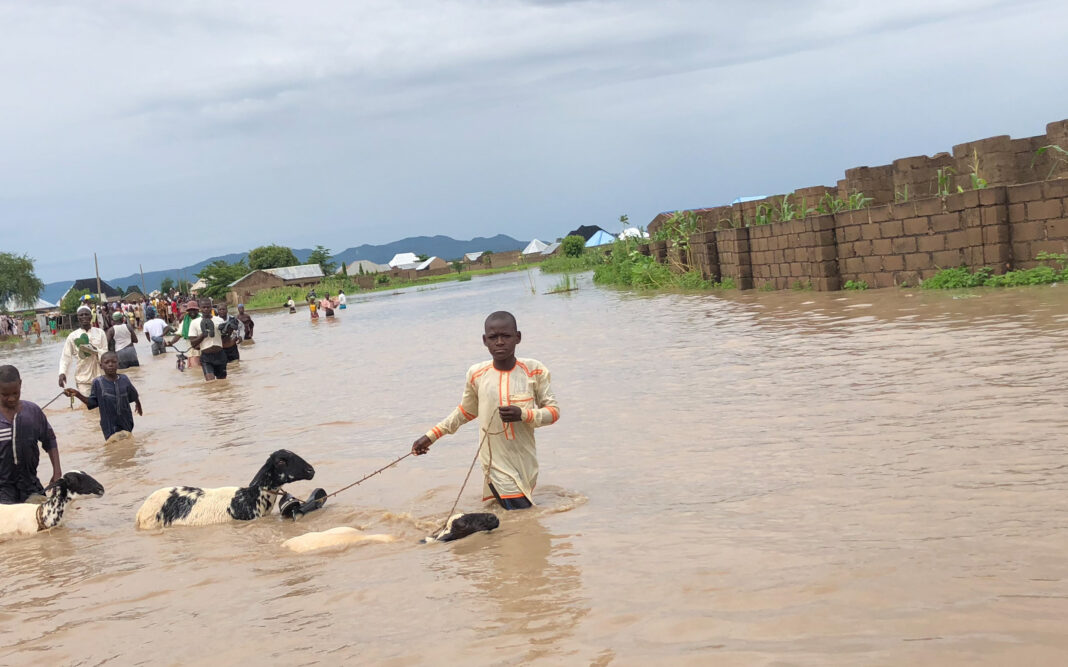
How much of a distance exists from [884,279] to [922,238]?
1408mm

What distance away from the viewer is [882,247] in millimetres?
17750

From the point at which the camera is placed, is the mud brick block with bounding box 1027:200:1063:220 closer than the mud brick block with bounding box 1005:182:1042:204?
Yes

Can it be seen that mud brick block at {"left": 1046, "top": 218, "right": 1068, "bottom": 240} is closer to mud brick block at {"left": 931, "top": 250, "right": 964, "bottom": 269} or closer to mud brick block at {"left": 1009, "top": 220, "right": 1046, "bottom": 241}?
mud brick block at {"left": 1009, "top": 220, "right": 1046, "bottom": 241}

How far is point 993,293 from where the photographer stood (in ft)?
46.7

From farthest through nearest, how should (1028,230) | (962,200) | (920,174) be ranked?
(920,174)
(962,200)
(1028,230)

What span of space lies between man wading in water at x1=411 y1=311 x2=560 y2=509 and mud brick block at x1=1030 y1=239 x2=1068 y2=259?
1167 cm

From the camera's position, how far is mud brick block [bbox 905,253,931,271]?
54.2 ft

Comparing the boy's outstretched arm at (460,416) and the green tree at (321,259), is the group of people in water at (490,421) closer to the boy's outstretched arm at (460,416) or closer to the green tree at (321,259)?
the boy's outstretched arm at (460,416)

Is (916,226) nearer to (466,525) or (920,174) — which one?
(920,174)

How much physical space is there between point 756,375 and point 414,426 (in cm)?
372

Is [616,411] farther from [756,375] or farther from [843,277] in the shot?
[843,277]

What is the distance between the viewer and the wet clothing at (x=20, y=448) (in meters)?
6.85

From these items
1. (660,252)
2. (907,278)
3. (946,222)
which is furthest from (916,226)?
(660,252)

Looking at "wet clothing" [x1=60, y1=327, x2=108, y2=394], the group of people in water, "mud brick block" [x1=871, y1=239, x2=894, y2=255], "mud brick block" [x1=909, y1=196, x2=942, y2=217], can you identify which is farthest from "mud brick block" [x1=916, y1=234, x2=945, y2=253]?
"wet clothing" [x1=60, y1=327, x2=108, y2=394]
